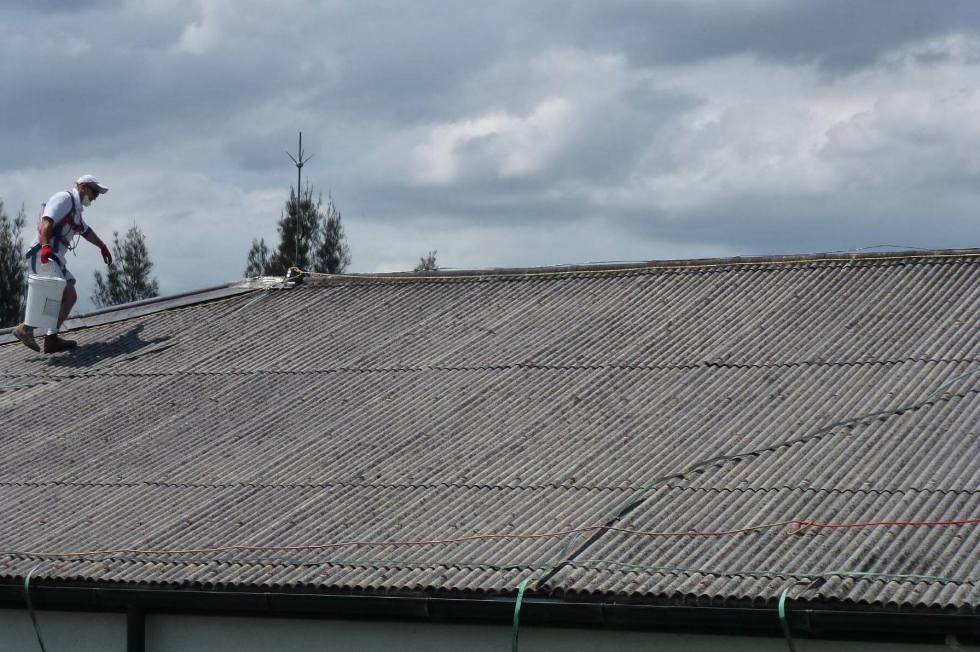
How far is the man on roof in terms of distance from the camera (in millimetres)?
15523

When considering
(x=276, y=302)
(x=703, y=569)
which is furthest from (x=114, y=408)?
(x=703, y=569)

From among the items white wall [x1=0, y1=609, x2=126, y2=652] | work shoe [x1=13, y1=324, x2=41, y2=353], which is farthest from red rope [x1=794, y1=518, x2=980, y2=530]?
work shoe [x1=13, y1=324, x2=41, y2=353]

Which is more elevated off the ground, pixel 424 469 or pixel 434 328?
pixel 434 328

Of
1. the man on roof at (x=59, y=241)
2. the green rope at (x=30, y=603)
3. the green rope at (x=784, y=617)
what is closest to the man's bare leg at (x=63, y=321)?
the man on roof at (x=59, y=241)

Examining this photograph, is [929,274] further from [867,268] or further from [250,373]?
[250,373]

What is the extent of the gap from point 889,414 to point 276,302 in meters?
8.37

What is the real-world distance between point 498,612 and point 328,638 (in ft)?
5.14

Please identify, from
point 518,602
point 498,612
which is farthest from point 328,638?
A: point 518,602

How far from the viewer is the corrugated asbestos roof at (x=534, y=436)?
8.41 meters

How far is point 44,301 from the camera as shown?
15.7 metres

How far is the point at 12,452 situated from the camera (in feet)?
40.5

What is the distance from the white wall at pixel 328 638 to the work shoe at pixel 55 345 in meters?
5.68

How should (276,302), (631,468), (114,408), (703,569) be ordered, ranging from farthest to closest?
1. (276,302)
2. (114,408)
3. (631,468)
4. (703,569)

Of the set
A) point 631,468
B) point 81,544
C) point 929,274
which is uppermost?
point 929,274
